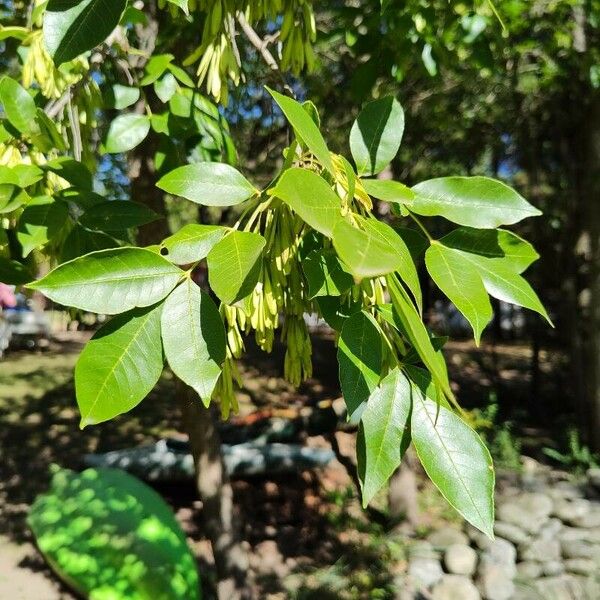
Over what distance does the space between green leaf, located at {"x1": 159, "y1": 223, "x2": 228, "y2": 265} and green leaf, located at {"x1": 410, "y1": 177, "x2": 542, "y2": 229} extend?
261mm

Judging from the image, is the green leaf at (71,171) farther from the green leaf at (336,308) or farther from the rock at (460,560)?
the rock at (460,560)

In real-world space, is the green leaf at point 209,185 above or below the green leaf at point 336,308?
above

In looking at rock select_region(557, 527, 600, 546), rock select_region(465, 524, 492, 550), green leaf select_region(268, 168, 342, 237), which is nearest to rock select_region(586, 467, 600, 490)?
rock select_region(557, 527, 600, 546)

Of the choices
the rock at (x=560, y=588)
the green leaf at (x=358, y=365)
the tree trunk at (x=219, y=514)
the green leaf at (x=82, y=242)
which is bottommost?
the rock at (x=560, y=588)

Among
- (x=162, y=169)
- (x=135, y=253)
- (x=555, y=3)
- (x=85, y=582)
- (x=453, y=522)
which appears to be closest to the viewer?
(x=135, y=253)

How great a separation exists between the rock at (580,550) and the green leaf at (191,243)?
16.0 ft

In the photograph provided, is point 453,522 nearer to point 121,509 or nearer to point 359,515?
point 359,515

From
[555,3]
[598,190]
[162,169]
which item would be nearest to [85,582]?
[162,169]

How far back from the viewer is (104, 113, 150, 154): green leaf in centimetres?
127

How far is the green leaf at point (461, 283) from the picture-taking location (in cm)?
65

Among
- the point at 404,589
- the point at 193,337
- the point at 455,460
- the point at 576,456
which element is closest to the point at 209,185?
the point at 193,337

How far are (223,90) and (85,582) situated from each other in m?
3.71

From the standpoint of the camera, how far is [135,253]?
66 centimetres

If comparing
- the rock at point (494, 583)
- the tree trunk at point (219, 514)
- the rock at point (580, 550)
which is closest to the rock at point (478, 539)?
the rock at point (494, 583)
